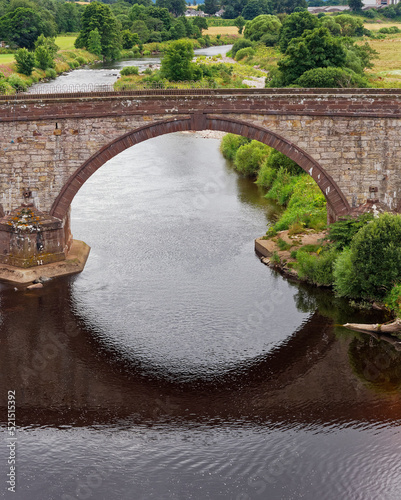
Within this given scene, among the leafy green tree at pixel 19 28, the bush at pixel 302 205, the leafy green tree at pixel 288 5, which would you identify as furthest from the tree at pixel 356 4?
the bush at pixel 302 205

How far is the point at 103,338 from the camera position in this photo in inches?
1206

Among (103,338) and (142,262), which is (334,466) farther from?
(142,262)

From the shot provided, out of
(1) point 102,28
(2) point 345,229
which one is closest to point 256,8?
(1) point 102,28

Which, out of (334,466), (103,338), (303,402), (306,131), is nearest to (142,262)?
(103,338)

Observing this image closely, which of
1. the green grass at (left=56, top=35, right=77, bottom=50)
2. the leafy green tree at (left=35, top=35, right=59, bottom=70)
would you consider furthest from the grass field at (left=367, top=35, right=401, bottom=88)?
the green grass at (left=56, top=35, right=77, bottom=50)

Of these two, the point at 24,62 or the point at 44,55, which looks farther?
the point at 44,55

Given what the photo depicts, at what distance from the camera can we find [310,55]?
59.2 metres

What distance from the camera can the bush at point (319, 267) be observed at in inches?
1383

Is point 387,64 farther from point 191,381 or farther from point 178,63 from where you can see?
point 191,381

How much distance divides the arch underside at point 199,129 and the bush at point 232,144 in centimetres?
2737

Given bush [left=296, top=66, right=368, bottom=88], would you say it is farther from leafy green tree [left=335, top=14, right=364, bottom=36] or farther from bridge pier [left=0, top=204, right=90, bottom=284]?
leafy green tree [left=335, top=14, right=364, bottom=36]

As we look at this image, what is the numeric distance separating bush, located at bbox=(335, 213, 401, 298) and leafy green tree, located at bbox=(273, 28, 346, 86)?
100 ft

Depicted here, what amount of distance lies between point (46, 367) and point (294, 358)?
10.1 meters

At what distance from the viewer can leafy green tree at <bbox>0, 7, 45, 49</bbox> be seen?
101 meters
